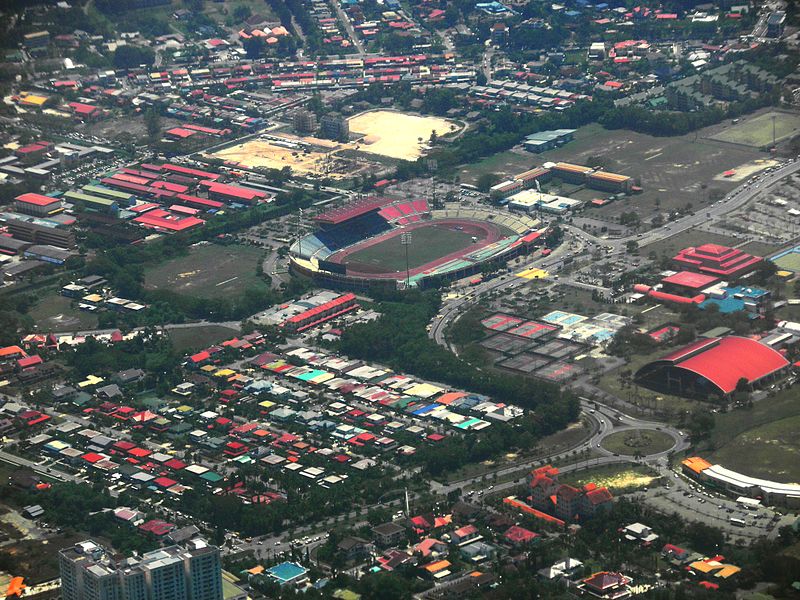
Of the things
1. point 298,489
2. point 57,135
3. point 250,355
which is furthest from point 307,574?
point 57,135

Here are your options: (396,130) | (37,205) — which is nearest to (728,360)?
(37,205)

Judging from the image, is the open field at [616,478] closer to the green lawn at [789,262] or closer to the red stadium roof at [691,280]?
the red stadium roof at [691,280]

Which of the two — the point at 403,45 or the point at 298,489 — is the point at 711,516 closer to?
the point at 298,489

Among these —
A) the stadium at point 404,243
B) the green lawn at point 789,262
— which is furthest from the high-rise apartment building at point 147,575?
the green lawn at point 789,262

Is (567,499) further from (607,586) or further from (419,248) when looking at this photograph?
(419,248)

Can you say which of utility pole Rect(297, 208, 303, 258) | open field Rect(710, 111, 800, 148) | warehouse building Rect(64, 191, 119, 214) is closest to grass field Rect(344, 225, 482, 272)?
utility pole Rect(297, 208, 303, 258)

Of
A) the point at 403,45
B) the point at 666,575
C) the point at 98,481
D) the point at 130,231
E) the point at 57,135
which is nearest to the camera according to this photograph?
the point at 666,575

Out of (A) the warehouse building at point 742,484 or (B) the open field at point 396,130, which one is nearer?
(A) the warehouse building at point 742,484
